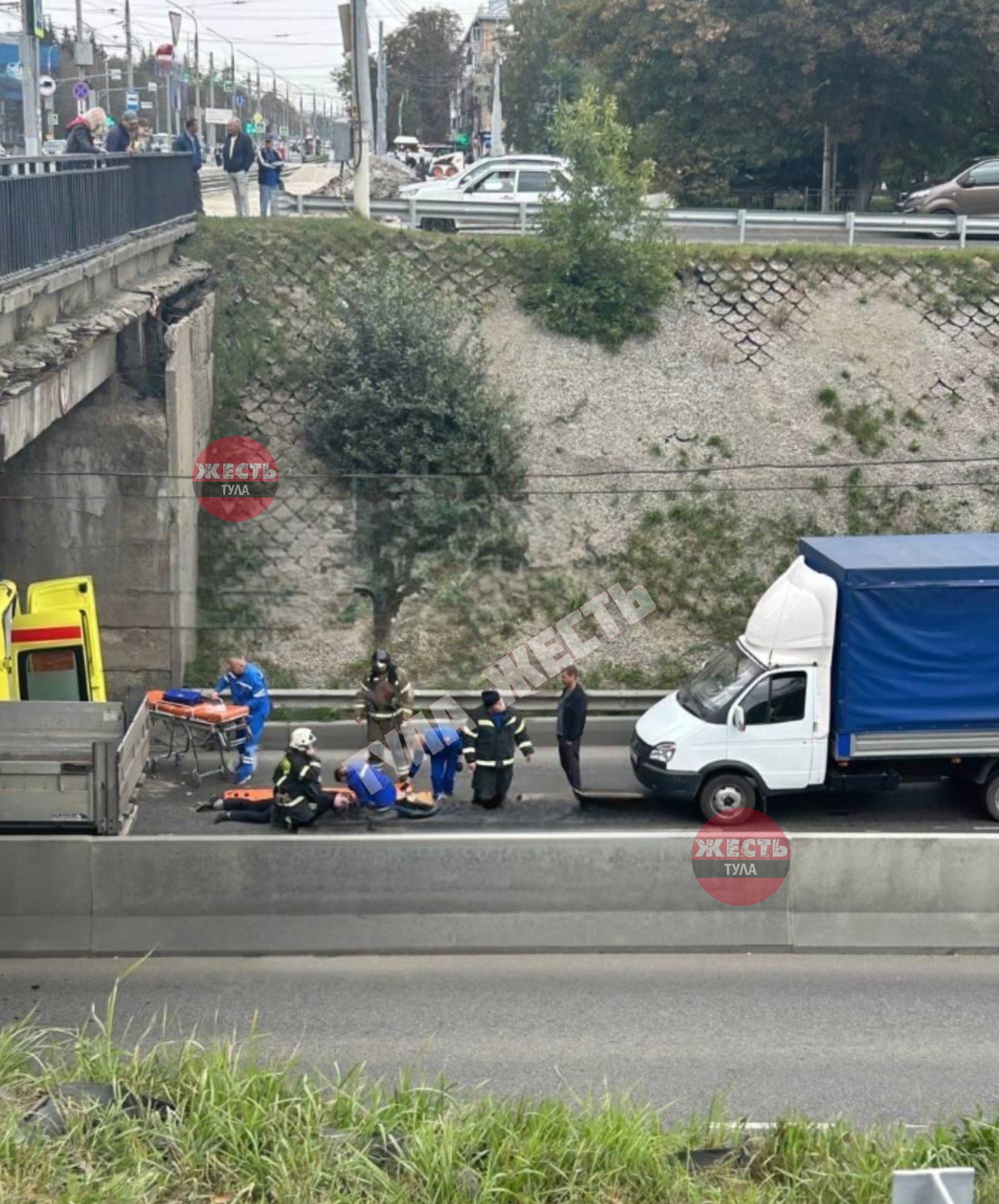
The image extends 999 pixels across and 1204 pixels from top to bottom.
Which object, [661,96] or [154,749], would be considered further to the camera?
[661,96]

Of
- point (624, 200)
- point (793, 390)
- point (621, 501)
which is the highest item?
point (624, 200)

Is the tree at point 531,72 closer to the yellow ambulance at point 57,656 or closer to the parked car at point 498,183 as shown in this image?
the parked car at point 498,183

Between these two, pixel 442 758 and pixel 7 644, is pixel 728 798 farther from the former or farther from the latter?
pixel 7 644

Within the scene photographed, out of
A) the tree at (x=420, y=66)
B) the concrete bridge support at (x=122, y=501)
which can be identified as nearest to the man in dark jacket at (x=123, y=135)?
the concrete bridge support at (x=122, y=501)

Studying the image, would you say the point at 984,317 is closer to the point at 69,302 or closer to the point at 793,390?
the point at 793,390

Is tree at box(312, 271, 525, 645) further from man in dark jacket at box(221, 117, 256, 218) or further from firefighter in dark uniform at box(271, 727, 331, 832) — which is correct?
firefighter in dark uniform at box(271, 727, 331, 832)

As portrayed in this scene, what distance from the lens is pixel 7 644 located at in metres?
15.3

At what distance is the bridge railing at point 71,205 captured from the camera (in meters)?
13.4

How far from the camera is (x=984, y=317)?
2612cm

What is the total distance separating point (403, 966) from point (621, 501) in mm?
12564

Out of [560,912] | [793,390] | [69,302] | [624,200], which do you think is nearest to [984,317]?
[793,390]

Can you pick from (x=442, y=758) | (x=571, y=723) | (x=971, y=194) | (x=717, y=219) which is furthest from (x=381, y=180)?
(x=442, y=758)

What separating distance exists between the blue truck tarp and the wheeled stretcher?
238 inches

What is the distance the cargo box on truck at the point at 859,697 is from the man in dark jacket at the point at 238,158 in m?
16.6
